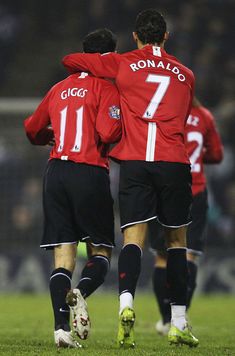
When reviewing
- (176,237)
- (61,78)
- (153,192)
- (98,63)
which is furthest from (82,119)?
(61,78)

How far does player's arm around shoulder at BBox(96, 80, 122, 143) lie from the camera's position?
20.1ft

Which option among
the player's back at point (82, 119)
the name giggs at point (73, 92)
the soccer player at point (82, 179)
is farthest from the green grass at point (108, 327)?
the name giggs at point (73, 92)

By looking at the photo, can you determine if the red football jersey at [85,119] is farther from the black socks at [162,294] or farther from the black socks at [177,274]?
the black socks at [162,294]

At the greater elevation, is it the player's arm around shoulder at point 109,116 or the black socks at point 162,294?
the player's arm around shoulder at point 109,116

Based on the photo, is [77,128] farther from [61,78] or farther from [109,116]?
[61,78]

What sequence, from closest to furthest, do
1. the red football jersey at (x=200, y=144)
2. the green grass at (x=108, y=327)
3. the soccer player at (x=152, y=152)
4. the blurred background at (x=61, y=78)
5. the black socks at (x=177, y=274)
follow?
1. the green grass at (x=108, y=327)
2. the soccer player at (x=152, y=152)
3. the black socks at (x=177, y=274)
4. the red football jersey at (x=200, y=144)
5. the blurred background at (x=61, y=78)

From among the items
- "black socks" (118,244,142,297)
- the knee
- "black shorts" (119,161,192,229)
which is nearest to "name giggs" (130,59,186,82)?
"black shorts" (119,161,192,229)

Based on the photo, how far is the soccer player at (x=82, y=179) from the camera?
616cm

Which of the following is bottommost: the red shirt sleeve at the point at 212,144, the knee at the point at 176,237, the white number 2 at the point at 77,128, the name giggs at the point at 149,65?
the knee at the point at 176,237

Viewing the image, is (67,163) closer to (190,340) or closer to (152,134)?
(152,134)

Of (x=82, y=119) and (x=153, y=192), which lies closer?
(x=153, y=192)

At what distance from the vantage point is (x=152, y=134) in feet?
19.9

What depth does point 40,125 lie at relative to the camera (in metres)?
6.50

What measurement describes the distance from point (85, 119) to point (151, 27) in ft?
2.22
